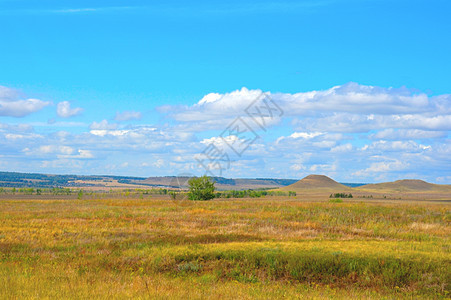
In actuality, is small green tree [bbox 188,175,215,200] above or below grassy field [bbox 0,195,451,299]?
above

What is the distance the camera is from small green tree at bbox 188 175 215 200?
9256 cm

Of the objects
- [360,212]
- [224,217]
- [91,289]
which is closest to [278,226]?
[224,217]

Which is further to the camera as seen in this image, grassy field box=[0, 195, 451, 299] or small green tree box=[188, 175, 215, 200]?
small green tree box=[188, 175, 215, 200]

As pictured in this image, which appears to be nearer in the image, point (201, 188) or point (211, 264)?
point (211, 264)

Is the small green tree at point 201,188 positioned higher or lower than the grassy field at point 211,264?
higher

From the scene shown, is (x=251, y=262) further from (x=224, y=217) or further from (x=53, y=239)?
(x=224, y=217)

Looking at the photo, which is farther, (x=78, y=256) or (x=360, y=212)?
(x=360, y=212)

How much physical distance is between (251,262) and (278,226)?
15.8m

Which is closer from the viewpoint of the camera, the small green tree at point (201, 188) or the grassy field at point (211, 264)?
the grassy field at point (211, 264)

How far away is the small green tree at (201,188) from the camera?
304ft

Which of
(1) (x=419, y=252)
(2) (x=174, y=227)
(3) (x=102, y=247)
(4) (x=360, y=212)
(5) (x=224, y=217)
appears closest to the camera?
(1) (x=419, y=252)

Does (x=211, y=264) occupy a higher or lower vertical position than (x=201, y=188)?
lower

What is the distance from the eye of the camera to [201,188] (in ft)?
307

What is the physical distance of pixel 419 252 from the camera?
1998cm
